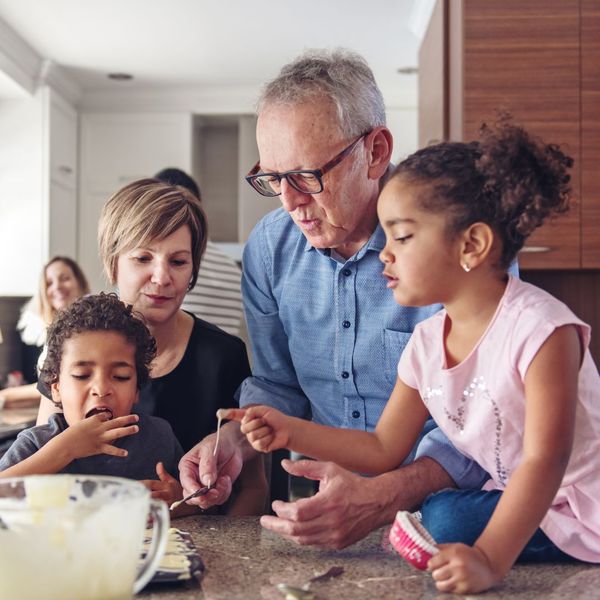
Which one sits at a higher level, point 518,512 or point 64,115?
point 64,115

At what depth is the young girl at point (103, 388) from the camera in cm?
128

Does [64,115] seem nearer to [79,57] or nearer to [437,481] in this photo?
[79,57]

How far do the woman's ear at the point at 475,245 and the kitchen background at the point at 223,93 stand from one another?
2.38 m

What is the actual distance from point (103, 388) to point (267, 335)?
434 mm

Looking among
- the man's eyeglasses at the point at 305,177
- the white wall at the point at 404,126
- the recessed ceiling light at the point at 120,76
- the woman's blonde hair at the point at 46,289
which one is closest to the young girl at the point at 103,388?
the man's eyeglasses at the point at 305,177

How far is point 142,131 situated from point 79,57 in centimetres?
99

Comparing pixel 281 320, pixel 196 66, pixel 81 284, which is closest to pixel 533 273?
pixel 281 320

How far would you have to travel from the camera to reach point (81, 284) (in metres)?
4.71

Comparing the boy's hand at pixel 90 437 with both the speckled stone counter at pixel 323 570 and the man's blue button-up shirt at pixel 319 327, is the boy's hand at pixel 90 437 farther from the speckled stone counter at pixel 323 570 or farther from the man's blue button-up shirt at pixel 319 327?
the man's blue button-up shirt at pixel 319 327

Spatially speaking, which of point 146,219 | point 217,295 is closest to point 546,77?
point 217,295

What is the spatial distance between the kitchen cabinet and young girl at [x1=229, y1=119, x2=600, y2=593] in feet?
7.76

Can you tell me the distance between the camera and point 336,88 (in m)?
1.43

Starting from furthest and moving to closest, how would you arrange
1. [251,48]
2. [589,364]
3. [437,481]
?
[251,48], [437,481], [589,364]

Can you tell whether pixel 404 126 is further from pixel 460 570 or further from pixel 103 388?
pixel 460 570
